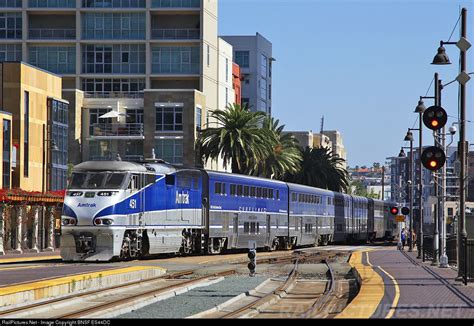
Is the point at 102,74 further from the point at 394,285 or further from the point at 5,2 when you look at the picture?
the point at 394,285

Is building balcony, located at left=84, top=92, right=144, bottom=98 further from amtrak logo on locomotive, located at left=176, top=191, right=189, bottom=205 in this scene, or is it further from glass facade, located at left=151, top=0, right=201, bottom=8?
amtrak logo on locomotive, located at left=176, top=191, right=189, bottom=205

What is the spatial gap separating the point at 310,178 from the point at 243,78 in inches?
1146

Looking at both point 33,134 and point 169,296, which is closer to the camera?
point 169,296

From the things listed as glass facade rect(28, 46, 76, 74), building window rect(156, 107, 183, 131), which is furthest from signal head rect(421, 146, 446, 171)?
glass facade rect(28, 46, 76, 74)

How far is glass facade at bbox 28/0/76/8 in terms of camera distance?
111m

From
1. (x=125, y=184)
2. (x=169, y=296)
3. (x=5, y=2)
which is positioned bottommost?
(x=169, y=296)

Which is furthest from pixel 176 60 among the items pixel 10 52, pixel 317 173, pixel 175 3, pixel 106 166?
pixel 106 166

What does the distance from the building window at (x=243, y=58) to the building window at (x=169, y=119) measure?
4351 centimetres

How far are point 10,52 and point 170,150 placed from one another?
22055mm

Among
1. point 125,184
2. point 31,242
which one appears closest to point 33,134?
point 31,242

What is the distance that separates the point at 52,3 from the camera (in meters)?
111

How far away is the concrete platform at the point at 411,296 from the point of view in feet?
66.0

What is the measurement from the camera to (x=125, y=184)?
4253 cm

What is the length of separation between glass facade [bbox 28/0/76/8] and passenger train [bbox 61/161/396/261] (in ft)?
159
